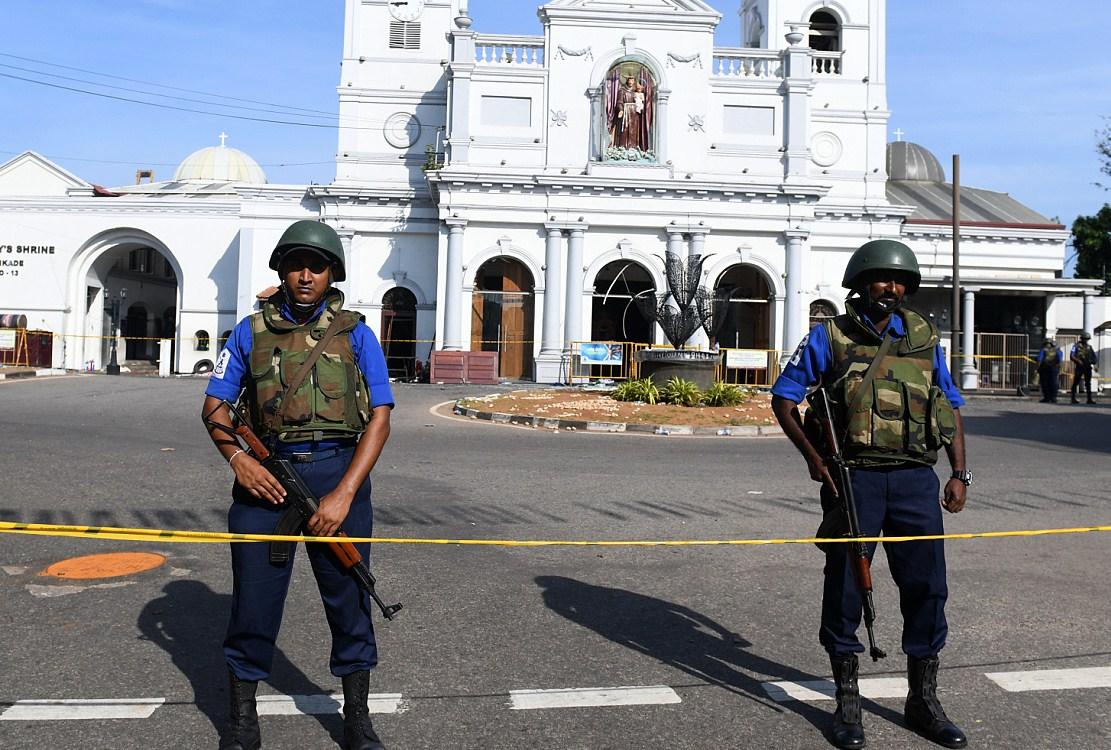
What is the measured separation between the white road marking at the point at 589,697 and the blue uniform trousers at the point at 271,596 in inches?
31.4

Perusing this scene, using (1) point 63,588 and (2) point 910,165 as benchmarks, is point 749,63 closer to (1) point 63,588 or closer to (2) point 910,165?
(2) point 910,165

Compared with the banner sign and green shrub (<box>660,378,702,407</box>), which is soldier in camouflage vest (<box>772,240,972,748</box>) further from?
the banner sign

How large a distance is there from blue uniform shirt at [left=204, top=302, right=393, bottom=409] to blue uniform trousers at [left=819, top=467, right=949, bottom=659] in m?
1.91

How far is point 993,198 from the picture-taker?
52656 millimetres

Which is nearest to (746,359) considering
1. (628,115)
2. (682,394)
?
(628,115)

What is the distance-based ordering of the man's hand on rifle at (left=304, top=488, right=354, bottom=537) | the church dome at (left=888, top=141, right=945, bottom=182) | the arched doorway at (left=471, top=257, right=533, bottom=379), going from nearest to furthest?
the man's hand on rifle at (left=304, top=488, right=354, bottom=537), the arched doorway at (left=471, top=257, right=533, bottom=379), the church dome at (left=888, top=141, right=945, bottom=182)

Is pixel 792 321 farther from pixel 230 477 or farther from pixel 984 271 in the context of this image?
pixel 230 477

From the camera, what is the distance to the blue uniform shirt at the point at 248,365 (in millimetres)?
3701

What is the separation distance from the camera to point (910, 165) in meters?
52.8

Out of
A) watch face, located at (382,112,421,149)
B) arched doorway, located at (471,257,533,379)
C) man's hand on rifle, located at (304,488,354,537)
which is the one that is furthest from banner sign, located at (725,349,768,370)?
man's hand on rifle, located at (304,488,354,537)

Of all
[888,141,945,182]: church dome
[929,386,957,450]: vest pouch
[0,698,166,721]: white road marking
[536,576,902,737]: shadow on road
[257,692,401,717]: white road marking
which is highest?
[888,141,945,182]: church dome

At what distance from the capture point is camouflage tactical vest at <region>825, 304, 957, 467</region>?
155 inches

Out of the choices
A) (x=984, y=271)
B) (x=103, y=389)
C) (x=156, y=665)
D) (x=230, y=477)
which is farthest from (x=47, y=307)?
(x=156, y=665)

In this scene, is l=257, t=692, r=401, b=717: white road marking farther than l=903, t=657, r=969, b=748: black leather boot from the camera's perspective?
Yes
